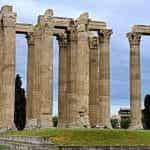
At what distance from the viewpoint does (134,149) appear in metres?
48.0

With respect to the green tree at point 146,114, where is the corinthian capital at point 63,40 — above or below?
above

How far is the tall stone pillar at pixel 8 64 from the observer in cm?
6644

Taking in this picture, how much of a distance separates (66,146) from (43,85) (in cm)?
2179

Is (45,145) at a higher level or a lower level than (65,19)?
lower

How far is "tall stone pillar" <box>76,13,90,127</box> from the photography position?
208ft

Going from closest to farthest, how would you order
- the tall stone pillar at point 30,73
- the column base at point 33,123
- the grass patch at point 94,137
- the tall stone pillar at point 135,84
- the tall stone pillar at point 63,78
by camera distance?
the grass patch at point 94,137
the column base at point 33,123
the tall stone pillar at point 63,78
the tall stone pillar at point 30,73
the tall stone pillar at point 135,84

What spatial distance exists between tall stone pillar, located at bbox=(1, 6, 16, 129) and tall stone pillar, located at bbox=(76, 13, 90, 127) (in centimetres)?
857

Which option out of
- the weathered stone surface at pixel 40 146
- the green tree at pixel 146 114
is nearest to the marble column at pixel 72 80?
the weathered stone surface at pixel 40 146

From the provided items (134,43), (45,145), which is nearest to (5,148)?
(45,145)

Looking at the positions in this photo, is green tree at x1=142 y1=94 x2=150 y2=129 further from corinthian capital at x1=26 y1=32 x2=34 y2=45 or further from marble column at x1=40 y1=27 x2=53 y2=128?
marble column at x1=40 y1=27 x2=53 y2=128

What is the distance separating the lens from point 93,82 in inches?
3142

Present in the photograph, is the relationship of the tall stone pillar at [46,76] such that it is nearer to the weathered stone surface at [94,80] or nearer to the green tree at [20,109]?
the weathered stone surface at [94,80]

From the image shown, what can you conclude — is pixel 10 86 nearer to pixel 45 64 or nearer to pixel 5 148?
pixel 45 64

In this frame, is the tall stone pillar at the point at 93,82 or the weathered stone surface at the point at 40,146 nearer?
the weathered stone surface at the point at 40,146
